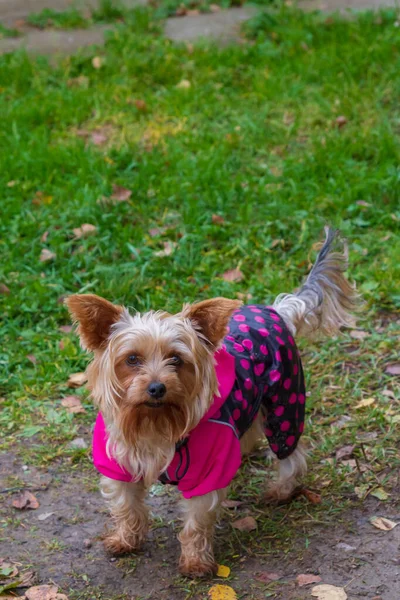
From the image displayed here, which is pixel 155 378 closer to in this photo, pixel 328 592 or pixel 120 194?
pixel 328 592

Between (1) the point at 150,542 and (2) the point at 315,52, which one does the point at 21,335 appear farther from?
(2) the point at 315,52

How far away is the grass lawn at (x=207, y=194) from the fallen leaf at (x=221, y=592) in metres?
0.44

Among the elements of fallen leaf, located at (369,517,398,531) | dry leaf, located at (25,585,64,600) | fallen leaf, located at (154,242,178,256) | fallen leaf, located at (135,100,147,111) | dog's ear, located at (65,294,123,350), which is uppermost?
dog's ear, located at (65,294,123,350)

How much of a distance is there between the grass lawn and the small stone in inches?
1.7

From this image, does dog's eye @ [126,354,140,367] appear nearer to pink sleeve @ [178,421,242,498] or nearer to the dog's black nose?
the dog's black nose

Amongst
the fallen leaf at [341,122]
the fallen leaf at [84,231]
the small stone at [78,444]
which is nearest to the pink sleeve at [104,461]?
the small stone at [78,444]

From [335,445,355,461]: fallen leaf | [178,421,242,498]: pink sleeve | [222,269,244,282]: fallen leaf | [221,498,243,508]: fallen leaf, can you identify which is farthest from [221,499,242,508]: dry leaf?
[222,269,244,282]: fallen leaf

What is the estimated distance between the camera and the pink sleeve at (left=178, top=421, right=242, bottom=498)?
326cm

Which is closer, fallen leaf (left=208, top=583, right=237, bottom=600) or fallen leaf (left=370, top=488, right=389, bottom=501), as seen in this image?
fallen leaf (left=208, top=583, right=237, bottom=600)

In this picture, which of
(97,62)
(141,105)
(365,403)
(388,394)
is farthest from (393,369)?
(97,62)

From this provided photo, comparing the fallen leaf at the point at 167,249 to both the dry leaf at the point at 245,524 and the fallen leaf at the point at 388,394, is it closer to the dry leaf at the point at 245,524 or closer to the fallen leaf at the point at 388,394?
the fallen leaf at the point at 388,394

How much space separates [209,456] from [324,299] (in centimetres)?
119

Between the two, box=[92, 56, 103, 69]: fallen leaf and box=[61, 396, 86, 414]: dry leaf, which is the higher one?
box=[92, 56, 103, 69]: fallen leaf

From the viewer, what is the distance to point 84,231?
5.77 m
